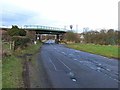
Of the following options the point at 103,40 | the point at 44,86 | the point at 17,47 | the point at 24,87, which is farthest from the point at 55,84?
the point at 103,40

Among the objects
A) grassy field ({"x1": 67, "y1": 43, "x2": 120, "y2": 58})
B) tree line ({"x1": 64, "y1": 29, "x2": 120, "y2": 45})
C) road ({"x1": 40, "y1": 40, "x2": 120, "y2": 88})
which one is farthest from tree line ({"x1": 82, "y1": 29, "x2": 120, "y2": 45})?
road ({"x1": 40, "y1": 40, "x2": 120, "y2": 88})

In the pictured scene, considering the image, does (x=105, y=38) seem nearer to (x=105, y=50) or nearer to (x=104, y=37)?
(x=104, y=37)

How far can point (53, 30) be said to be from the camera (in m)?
124

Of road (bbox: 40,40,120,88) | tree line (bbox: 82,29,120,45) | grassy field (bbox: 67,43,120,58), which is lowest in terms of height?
grassy field (bbox: 67,43,120,58)

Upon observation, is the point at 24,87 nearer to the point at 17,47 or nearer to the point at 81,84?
the point at 81,84

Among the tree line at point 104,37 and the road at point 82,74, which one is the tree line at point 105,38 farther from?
the road at point 82,74

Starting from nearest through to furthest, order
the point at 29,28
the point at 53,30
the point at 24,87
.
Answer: the point at 24,87 < the point at 29,28 < the point at 53,30

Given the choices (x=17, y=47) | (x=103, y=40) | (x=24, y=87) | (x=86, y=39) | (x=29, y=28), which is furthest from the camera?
(x=29, y=28)

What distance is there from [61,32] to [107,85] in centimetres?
11862

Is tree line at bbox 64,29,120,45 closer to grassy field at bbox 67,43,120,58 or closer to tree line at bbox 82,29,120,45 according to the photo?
tree line at bbox 82,29,120,45

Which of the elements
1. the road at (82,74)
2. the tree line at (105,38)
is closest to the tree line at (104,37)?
the tree line at (105,38)

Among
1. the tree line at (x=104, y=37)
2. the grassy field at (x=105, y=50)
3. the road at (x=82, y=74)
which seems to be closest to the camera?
the road at (x=82, y=74)

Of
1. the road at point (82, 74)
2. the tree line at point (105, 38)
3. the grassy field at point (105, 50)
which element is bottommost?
the grassy field at point (105, 50)

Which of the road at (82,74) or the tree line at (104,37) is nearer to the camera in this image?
the road at (82,74)
